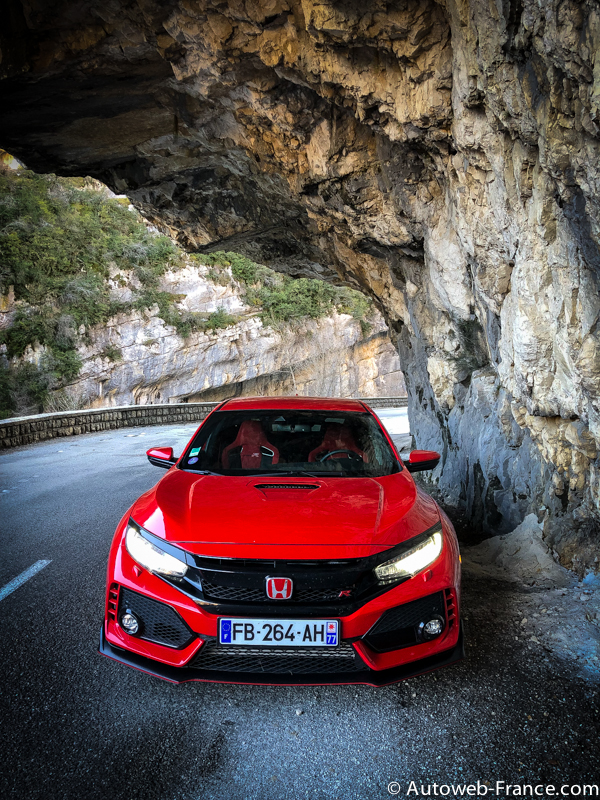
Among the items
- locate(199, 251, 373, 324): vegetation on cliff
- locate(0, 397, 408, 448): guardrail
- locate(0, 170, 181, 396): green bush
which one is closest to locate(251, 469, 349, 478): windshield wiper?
locate(0, 397, 408, 448): guardrail

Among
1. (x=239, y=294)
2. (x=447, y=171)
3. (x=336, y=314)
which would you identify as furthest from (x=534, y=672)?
(x=336, y=314)

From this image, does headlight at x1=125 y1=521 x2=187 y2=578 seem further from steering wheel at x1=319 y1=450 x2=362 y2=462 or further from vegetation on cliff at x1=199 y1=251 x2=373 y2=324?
vegetation on cliff at x1=199 y1=251 x2=373 y2=324

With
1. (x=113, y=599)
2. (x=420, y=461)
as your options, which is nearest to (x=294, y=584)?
(x=113, y=599)

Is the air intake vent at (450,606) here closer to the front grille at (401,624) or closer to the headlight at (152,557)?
the front grille at (401,624)

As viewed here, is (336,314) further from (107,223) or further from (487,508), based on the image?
(487,508)

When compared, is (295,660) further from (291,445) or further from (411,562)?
(291,445)

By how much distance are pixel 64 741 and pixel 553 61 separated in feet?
13.4

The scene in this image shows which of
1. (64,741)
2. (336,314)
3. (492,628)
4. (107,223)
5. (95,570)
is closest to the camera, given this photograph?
(64,741)

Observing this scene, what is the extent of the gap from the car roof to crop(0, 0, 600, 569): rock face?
1.53 meters

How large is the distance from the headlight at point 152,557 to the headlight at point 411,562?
894 millimetres

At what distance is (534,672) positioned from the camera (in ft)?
8.68

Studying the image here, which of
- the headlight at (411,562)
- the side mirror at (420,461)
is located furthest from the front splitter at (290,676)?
the side mirror at (420,461)

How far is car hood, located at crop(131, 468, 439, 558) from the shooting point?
7.68 ft

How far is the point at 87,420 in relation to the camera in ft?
58.2
